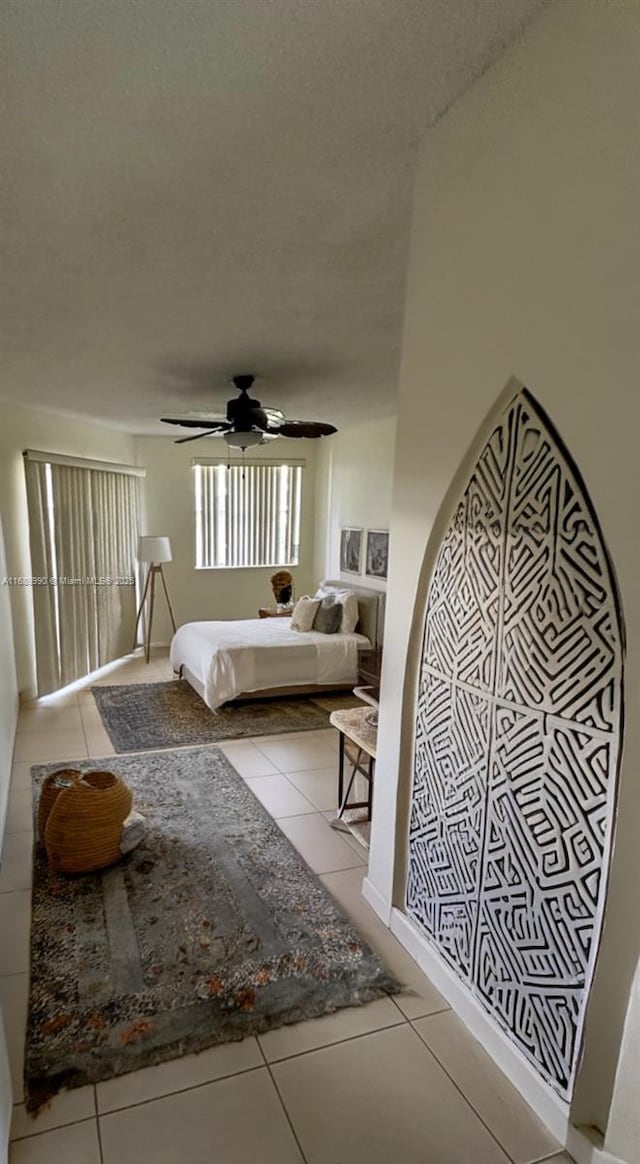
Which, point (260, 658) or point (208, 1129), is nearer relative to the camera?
point (208, 1129)

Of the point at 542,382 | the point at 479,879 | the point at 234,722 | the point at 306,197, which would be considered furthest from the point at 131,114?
the point at 234,722

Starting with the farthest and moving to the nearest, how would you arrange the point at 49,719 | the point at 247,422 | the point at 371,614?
the point at 371,614, the point at 49,719, the point at 247,422

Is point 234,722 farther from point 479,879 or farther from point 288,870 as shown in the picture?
point 479,879

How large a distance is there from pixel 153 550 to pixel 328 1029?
16.0 ft

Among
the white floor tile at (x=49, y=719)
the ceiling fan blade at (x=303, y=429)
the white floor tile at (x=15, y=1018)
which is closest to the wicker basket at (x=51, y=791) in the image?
the white floor tile at (x=15, y=1018)

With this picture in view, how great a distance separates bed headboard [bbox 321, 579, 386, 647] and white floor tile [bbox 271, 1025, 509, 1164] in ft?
11.6

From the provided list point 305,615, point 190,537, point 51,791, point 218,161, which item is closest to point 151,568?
point 190,537

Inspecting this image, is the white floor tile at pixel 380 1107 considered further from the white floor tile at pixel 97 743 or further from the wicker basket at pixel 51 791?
the white floor tile at pixel 97 743

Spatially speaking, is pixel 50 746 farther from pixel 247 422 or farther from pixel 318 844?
pixel 247 422

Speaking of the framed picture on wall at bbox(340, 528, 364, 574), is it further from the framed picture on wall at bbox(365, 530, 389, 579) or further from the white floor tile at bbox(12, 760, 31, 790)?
the white floor tile at bbox(12, 760, 31, 790)

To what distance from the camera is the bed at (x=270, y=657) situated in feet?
15.2

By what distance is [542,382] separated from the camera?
1396 mm

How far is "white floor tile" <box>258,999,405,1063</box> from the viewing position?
5.72 ft

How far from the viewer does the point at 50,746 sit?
4.00 m
